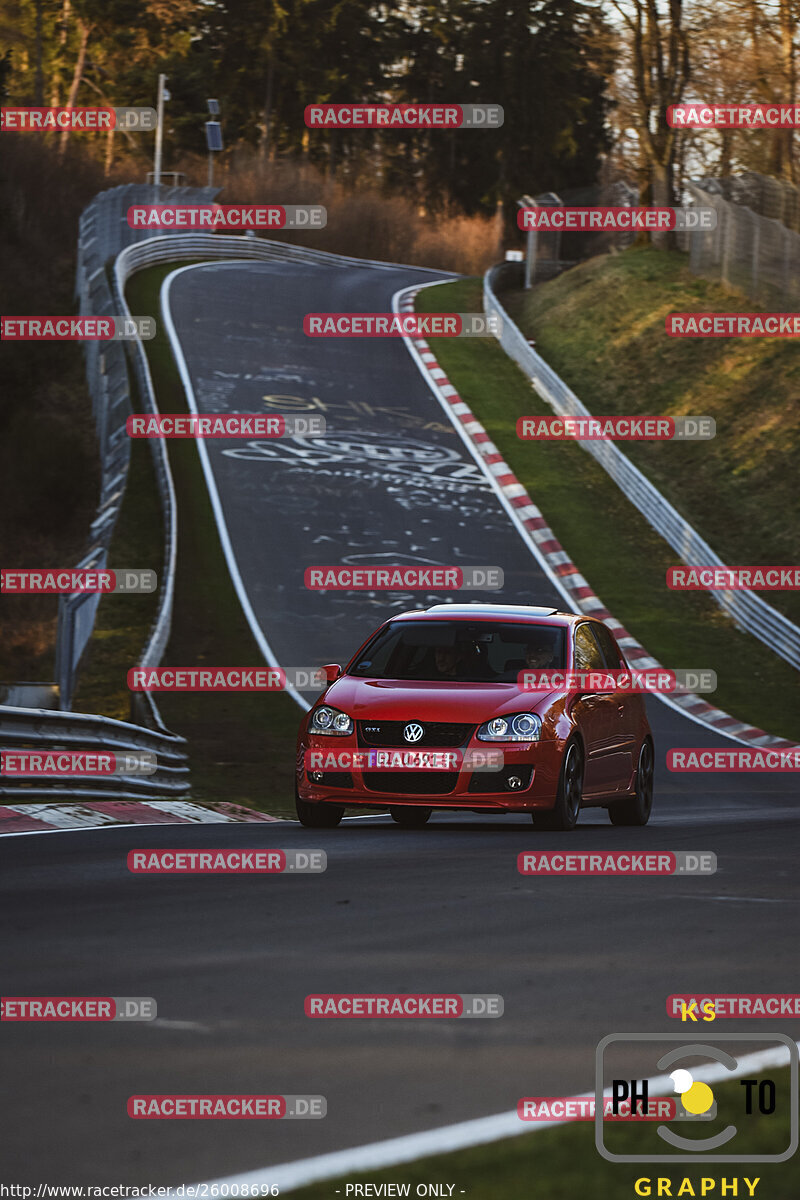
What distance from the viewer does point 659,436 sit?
4116cm

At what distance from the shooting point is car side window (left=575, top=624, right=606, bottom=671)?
13.1 metres

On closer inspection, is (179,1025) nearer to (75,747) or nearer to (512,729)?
(512,729)

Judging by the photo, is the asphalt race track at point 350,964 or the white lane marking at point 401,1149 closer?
the white lane marking at point 401,1149

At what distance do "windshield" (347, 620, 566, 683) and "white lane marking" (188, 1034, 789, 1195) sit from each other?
24.9 ft

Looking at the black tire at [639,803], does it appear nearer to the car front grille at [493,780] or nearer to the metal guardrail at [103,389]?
the car front grille at [493,780]

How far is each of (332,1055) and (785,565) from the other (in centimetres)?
2753

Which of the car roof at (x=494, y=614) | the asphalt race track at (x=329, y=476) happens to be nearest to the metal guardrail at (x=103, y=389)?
the asphalt race track at (x=329, y=476)

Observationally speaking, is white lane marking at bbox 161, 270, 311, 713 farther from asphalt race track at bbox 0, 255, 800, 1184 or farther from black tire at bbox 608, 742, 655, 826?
asphalt race track at bbox 0, 255, 800, 1184

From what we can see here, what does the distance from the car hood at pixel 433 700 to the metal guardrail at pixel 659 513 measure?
14.6 m

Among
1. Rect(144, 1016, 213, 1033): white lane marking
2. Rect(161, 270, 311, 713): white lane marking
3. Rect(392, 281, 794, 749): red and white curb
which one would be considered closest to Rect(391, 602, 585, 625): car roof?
Rect(144, 1016, 213, 1033): white lane marking

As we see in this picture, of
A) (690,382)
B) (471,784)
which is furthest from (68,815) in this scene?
(690,382)

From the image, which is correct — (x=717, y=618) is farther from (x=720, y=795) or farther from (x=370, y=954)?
(x=370, y=954)

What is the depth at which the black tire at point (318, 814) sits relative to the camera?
12.3 metres

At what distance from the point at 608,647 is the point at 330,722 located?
9.52ft
